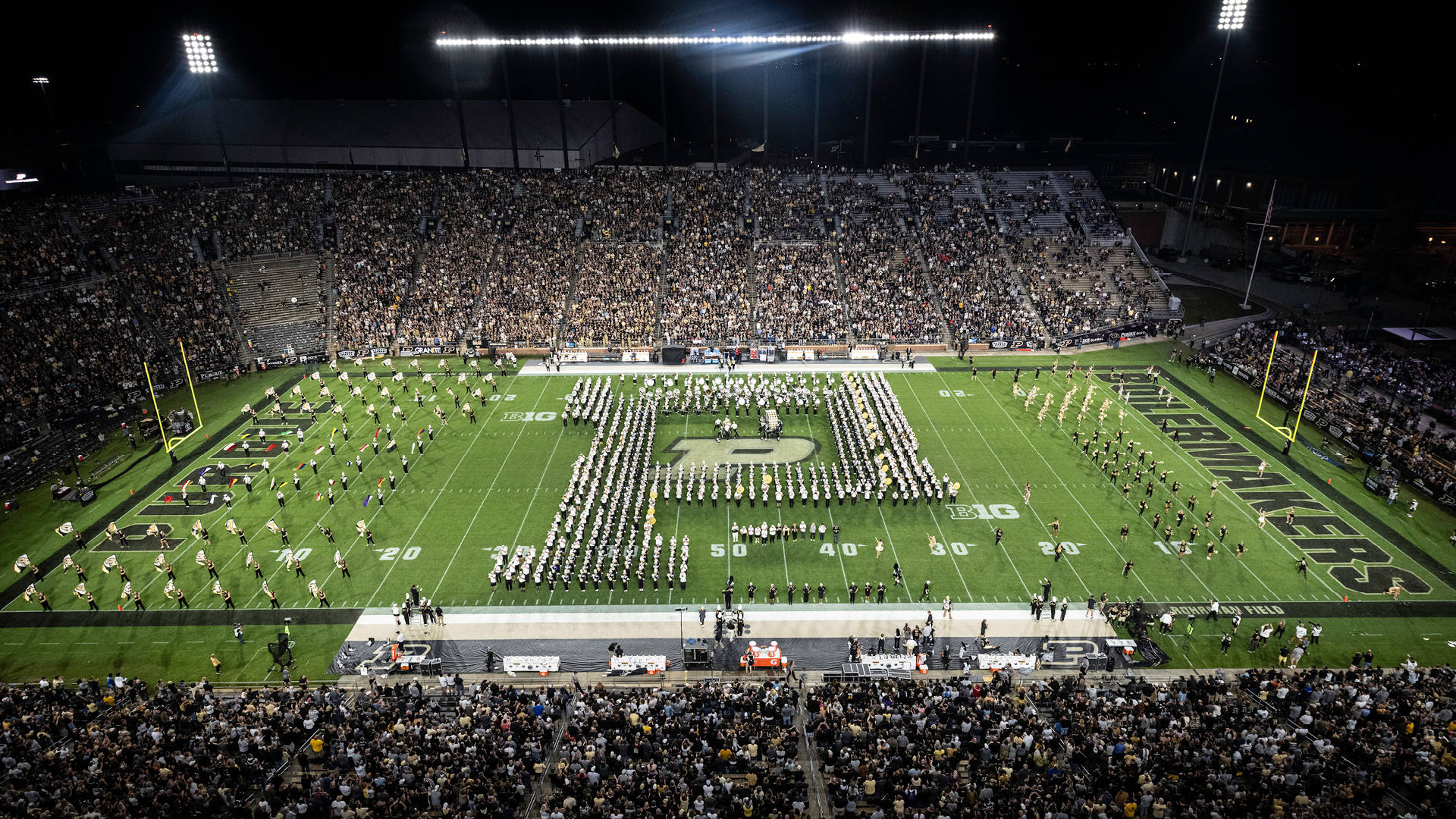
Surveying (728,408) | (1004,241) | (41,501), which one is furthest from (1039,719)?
(1004,241)

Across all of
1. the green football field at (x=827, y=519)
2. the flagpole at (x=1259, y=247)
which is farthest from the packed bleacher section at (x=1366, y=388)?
the flagpole at (x=1259, y=247)

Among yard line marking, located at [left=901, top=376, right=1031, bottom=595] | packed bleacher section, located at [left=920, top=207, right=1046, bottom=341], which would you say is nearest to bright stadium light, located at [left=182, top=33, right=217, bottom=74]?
packed bleacher section, located at [left=920, top=207, right=1046, bottom=341]

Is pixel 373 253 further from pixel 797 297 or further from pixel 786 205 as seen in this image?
pixel 786 205

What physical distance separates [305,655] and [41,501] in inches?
704

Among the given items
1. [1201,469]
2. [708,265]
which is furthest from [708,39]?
[1201,469]

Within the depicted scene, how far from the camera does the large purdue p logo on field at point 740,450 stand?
33312mm

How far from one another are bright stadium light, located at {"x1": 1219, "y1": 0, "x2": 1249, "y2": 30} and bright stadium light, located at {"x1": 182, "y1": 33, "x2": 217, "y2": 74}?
71598 millimetres

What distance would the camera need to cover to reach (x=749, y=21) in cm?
6231

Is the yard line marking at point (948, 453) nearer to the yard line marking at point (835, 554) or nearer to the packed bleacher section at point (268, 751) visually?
the yard line marking at point (835, 554)

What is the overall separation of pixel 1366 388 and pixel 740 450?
32619 millimetres

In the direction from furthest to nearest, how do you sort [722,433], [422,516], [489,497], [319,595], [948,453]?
[722,433], [948,453], [489,497], [422,516], [319,595]

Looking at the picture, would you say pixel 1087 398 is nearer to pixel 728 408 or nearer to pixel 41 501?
pixel 728 408

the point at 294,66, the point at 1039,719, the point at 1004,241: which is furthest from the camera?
the point at 294,66

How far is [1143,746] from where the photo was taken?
16.1 m
